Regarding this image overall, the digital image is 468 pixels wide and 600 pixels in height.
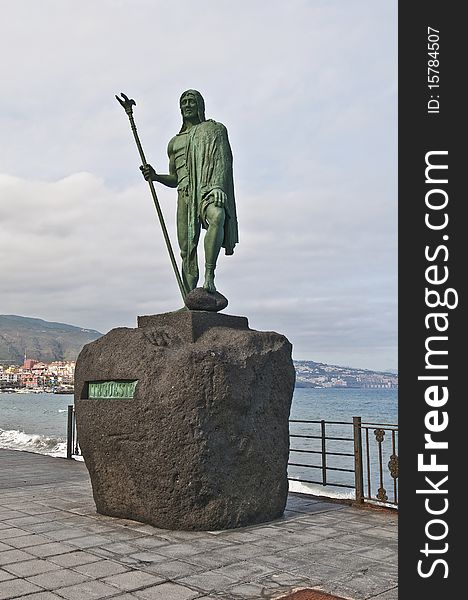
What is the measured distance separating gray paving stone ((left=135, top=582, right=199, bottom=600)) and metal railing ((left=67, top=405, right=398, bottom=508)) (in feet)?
5.80

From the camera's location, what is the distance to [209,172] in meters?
6.39

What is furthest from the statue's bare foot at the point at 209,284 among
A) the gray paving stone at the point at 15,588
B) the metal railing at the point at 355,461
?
the gray paving stone at the point at 15,588

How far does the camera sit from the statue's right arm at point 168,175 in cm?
680

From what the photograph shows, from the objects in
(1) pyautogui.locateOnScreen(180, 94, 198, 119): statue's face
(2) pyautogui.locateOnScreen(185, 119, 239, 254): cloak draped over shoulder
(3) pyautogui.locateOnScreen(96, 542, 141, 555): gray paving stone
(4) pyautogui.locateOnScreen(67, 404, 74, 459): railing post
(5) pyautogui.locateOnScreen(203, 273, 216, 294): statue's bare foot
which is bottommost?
(3) pyautogui.locateOnScreen(96, 542, 141, 555): gray paving stone

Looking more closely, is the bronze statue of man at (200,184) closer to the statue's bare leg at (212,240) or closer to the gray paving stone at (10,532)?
the statue's bare leg at (212,240)

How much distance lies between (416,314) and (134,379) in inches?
128

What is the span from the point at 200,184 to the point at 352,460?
1939cm

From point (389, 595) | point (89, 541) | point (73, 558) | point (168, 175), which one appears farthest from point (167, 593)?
point (168, 175)

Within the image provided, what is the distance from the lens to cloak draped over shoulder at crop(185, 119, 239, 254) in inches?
251

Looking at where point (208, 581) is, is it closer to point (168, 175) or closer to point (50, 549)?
point (50, 549)

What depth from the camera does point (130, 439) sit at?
17.8 ft

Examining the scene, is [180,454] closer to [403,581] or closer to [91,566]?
[91,566]

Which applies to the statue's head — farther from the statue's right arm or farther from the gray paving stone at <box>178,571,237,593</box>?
Result: the gray paving stone at <box>178,571,237,593</box>

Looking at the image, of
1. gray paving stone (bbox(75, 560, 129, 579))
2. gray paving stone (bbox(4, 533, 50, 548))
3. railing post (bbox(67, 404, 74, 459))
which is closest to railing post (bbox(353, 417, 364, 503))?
gray paving stone (bbox(75, 560, 129, 579))
